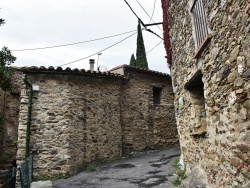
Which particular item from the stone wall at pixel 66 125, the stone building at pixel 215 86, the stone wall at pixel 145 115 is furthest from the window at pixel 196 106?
the stone wall at pixel 145 115

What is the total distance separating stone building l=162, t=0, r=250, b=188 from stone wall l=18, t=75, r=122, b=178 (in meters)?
3.89

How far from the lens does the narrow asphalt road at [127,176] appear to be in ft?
19.6

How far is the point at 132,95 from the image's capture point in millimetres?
10836

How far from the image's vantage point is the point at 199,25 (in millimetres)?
4137

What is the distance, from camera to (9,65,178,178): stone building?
761 centimetres

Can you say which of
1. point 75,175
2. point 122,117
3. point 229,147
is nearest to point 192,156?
point 229,147

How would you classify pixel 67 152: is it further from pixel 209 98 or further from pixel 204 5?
pixel 204 5

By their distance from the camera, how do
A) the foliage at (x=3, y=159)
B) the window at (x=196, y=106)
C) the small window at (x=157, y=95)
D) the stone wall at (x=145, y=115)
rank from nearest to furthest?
the window at (x=196, y=106)
the foliage at (x=3, y=159)
the stone wall at (x=145, y=115)
the small window at (x=157, y=95)

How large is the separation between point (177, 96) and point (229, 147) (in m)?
3.27

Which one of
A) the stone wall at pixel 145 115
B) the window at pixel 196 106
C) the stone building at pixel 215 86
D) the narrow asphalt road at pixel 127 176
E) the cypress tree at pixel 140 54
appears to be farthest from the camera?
the cypress tree at pixel 140 54

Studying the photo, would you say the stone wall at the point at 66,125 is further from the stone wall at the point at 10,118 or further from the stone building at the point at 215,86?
the stone building at the point at 215,86

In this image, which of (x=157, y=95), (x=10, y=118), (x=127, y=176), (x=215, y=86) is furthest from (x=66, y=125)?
(x=157, y=95)

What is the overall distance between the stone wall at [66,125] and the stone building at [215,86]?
3888 mm

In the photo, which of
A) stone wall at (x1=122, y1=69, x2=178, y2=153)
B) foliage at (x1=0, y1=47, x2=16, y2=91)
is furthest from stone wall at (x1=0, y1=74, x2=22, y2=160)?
stone wall at (x1=122, y1=69, x2=178, y2=153)
